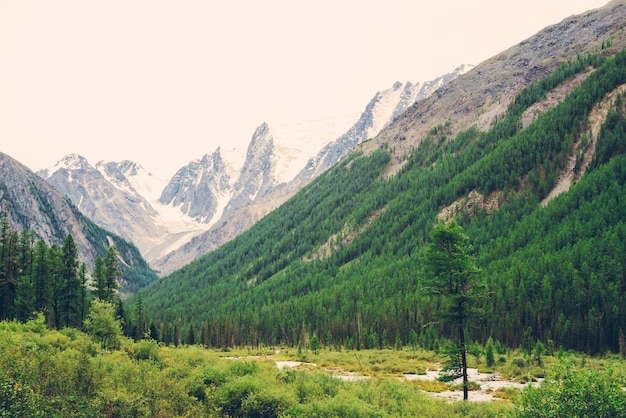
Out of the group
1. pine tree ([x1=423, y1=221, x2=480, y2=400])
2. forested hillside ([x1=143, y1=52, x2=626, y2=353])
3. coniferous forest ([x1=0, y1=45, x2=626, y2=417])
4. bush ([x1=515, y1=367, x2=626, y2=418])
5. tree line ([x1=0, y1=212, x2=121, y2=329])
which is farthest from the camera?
forested hillside ([x1=143, y1=52, x2=626, y2=353])

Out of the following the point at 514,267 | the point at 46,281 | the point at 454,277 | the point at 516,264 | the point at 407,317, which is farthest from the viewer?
the point at 516,264

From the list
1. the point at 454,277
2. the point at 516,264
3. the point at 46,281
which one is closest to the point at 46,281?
the point at 46,281

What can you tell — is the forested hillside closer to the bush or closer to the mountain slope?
the mountain slope

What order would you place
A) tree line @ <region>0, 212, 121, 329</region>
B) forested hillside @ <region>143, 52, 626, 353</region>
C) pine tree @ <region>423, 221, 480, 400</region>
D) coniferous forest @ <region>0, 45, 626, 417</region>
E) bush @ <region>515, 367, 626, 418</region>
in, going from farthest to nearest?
forested hillside @ <region>143, 52, 626, 353</region>, tree line @ <region>0, 212, 121, 329</region>, pine tree @ <region>423, 221, 480, 400</region>, coniferous forest @ <region>0, 45, 626, 417</region>, bush @ <region>515, 367, 626, 418</region>

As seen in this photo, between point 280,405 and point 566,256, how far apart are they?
105 meters

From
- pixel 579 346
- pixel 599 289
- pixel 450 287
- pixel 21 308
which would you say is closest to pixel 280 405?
pixel 450 287

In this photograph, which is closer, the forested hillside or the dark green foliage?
the dark green foliage

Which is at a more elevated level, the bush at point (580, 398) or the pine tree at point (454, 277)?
the pine tree at point (454, 277)

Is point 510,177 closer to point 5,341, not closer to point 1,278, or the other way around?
point 1,278

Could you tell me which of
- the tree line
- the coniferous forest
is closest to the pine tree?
the coniferous forest

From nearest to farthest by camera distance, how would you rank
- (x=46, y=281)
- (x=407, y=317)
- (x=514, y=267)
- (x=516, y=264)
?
(x=46, y=281), (x=407, y=317), (x=514, y=267), (x=516, y=264)

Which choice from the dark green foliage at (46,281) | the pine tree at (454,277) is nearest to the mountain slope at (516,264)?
the pine tree at (454,277)

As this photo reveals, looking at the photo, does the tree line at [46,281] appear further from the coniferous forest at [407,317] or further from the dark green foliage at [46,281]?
the coniferous forest at [407,317]

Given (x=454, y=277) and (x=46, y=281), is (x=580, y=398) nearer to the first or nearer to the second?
(x=454, y=277)
